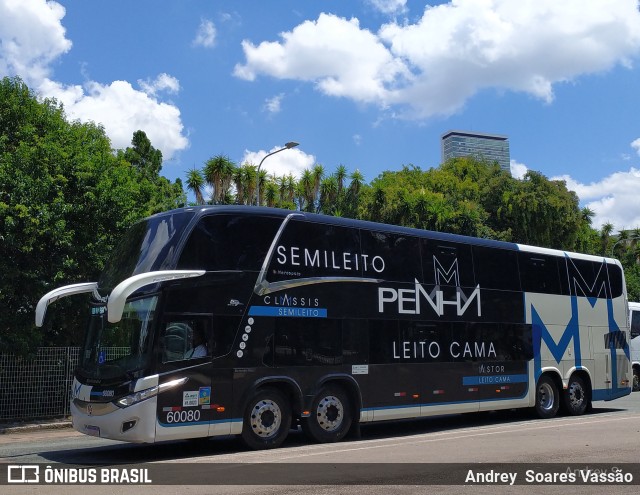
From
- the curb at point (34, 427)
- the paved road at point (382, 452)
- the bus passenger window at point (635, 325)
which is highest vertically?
the bus passenger window at point (635, 325)

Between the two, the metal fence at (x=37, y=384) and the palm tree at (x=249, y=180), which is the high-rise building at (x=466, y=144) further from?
the metal fence at (x=37, y=384)

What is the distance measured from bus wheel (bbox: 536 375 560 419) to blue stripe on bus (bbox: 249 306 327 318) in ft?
24.1

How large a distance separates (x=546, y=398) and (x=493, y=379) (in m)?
2.50

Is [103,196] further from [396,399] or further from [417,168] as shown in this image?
[417,168]

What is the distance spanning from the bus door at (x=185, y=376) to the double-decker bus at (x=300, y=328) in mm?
21

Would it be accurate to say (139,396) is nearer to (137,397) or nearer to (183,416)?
(137,397)

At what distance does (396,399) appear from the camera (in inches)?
562

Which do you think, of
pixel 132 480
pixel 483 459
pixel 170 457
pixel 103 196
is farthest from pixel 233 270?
pixel 103 196

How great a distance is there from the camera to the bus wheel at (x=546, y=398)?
1770 cm

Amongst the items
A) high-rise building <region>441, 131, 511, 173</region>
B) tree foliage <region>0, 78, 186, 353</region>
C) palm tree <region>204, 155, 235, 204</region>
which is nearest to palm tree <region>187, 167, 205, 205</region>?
palm tree <region>204, 155, 235, 204</region>

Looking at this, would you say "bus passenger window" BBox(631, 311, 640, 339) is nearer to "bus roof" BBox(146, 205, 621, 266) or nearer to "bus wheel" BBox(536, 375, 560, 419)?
"bus roof" BBox(146, 205, 621, 266)

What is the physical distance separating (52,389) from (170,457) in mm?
8775

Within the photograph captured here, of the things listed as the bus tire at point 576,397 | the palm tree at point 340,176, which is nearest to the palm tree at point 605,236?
the palm tree at point 340,176

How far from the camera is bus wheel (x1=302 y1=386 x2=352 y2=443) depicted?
1289 cm
